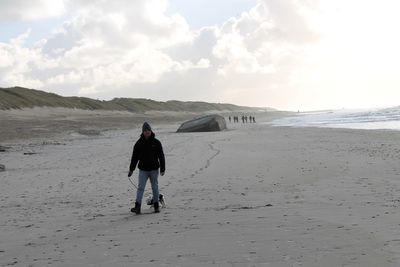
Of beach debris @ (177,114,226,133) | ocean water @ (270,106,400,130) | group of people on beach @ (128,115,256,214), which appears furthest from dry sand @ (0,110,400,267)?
ocean water @ (270,106,400,130)

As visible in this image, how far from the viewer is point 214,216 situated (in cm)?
857

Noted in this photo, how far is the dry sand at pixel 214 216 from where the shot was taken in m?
6.27

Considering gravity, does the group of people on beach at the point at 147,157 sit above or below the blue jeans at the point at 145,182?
above

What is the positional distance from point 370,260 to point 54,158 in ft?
52.8

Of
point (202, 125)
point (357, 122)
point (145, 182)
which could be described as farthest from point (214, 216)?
point (357, 122)

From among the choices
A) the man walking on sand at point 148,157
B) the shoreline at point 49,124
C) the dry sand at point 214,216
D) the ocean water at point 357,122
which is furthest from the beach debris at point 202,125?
the man walking on sand at point 148,157

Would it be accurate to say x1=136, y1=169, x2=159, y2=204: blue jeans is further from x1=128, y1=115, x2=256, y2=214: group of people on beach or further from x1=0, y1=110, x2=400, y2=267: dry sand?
x1=0, y1=110, x2=400, y2=267: dry sand

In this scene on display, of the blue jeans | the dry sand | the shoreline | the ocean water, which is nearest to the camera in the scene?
the dry sand

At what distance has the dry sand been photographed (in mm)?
6273

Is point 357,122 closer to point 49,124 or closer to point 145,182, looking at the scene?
point 49,124

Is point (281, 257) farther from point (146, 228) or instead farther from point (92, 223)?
point (92, 223)

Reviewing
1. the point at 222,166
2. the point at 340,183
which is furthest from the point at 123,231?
the point at 222,166

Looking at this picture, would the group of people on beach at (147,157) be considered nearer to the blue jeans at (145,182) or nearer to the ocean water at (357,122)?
the blue jeans at (145,182)

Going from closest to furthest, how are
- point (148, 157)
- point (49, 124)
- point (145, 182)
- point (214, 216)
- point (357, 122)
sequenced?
1. point (214, 216)
2. point (145, 182)
3. point (148, 157)
4. point (49, 124)
5. point (357, 122)
